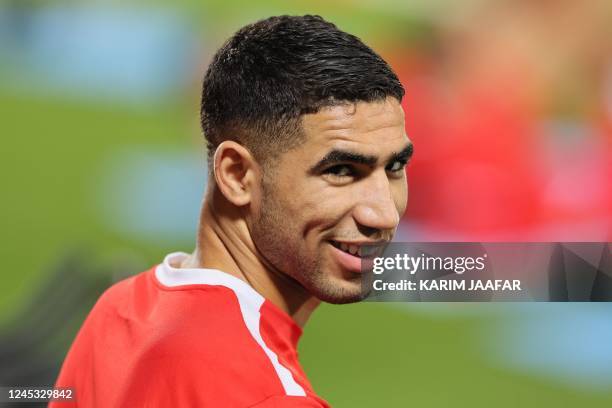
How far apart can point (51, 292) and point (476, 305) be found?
241cm

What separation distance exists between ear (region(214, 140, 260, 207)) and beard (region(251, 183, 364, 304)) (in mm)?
38

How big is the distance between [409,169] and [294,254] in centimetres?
389

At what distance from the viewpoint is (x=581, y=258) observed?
2.38 m

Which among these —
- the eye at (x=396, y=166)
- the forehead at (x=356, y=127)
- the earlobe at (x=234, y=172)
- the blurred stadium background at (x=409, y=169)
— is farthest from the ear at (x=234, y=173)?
the blurred stadium background at (x=409, y=169)

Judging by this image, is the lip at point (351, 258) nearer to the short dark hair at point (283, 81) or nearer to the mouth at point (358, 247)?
the mouth at point (358, 247)

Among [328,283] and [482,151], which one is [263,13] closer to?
[482,151]

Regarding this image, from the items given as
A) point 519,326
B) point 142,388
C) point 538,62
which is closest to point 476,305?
point 519,326

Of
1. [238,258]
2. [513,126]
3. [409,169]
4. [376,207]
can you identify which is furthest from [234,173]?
[513,126]

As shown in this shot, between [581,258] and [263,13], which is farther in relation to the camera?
[263,13]

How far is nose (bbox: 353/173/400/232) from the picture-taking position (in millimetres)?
1524

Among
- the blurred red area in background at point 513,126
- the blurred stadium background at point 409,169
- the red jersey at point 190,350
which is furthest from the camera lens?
the blurred red area in background at point 513,126

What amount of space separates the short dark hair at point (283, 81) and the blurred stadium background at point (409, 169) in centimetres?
247

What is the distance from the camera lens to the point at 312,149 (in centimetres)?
150

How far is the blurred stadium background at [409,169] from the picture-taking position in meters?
4.59
